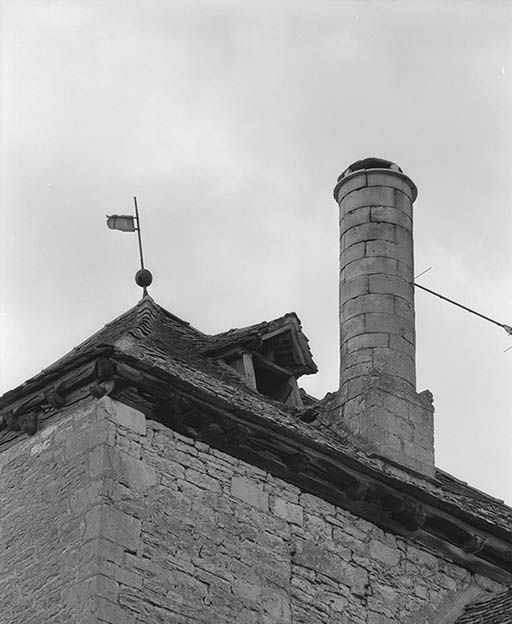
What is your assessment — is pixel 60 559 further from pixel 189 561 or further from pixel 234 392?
pixel 234 392

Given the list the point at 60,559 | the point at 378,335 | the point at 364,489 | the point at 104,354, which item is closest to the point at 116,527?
the point at 60,559

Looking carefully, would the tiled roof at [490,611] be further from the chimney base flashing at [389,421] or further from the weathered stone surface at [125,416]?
the weathered stone surface at [125,416]

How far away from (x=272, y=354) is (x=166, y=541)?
2.81 meters

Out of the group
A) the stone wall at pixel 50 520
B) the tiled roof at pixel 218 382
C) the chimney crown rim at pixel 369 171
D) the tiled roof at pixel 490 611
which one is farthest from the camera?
the chimney crown rim at pixel 369 171

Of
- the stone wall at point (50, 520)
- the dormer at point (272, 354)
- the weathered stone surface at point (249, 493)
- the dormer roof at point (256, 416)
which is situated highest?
the dormer at point (272, 354)

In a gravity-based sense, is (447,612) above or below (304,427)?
below

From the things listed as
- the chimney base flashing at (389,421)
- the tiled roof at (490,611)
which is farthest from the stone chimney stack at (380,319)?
the tiled roof at (490,611)

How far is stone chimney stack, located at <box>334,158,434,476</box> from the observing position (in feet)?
50.0

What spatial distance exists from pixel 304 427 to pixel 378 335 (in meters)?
1.52

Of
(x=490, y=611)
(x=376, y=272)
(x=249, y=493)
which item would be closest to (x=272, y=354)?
(x=376, y=272)

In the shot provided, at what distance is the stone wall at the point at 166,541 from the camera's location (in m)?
12.4

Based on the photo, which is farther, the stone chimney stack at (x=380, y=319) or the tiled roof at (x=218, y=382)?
the stone chimney stack at (x=380, y=319)

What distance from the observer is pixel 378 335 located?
1573cm

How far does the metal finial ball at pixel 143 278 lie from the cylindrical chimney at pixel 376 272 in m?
1.70
